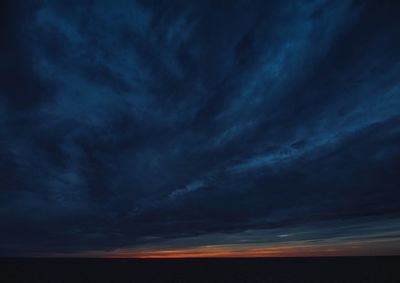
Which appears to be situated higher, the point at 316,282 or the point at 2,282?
the point at 2,282

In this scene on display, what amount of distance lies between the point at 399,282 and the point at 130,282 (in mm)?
41443

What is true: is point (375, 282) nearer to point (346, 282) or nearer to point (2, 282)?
point (346, 282)

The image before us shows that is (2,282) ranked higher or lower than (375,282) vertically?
higher

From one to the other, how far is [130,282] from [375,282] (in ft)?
125

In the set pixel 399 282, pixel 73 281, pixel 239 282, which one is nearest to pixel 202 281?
pixel 239 282

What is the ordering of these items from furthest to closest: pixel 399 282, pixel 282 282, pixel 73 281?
pixel 73 281 < pixel 282 282 < pixel 399 282

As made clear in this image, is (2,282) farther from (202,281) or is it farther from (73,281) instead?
(202,281)

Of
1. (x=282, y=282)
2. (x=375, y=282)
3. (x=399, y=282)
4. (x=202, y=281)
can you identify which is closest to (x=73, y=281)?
(x=202, y=281)

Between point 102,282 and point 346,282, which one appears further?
point 102,282

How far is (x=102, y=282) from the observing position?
1542 inches

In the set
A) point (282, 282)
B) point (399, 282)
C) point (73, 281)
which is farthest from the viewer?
point (73, 281)

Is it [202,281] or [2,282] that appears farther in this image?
[202,281]

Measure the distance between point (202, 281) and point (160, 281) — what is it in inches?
303

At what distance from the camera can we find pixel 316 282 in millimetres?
37094
